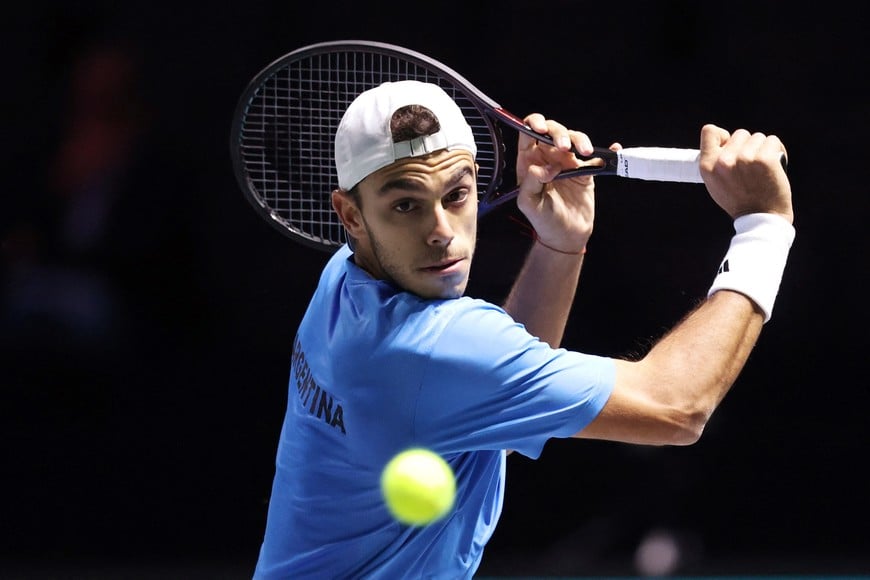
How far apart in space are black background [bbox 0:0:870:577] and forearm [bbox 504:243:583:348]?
162cm

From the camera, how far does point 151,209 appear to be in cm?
438

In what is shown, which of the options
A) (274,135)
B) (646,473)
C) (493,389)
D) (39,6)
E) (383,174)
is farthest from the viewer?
(646,473)

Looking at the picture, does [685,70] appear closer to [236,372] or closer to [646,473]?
[646,473]

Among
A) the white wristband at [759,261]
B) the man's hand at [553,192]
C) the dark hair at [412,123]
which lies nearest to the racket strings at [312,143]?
the man's hand at [553,192]

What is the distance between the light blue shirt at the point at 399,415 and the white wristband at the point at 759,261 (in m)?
0.30

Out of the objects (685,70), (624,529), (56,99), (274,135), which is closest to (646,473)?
(624,529)

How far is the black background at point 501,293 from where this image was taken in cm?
433

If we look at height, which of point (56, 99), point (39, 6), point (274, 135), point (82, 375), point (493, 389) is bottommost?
point (493, 389)

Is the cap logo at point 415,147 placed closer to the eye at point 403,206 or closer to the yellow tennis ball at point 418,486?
the eye at point 403,206

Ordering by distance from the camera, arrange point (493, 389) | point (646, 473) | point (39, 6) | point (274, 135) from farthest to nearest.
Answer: point (646, 473) → point (39, 6) → point (274, 135) → point (493, 389)

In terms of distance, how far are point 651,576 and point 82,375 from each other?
7.58 ft

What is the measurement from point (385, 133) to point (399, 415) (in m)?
0.50

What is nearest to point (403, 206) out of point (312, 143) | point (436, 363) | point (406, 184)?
point (406, 184)

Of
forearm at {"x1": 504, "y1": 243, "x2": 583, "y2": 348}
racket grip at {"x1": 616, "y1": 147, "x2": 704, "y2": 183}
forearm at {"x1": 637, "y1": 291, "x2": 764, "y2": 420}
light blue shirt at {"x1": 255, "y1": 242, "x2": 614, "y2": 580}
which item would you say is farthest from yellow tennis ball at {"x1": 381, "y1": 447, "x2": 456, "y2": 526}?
racket grip at {"x1": 616, "y1": 147, "x2": 704, "y2": 183}
